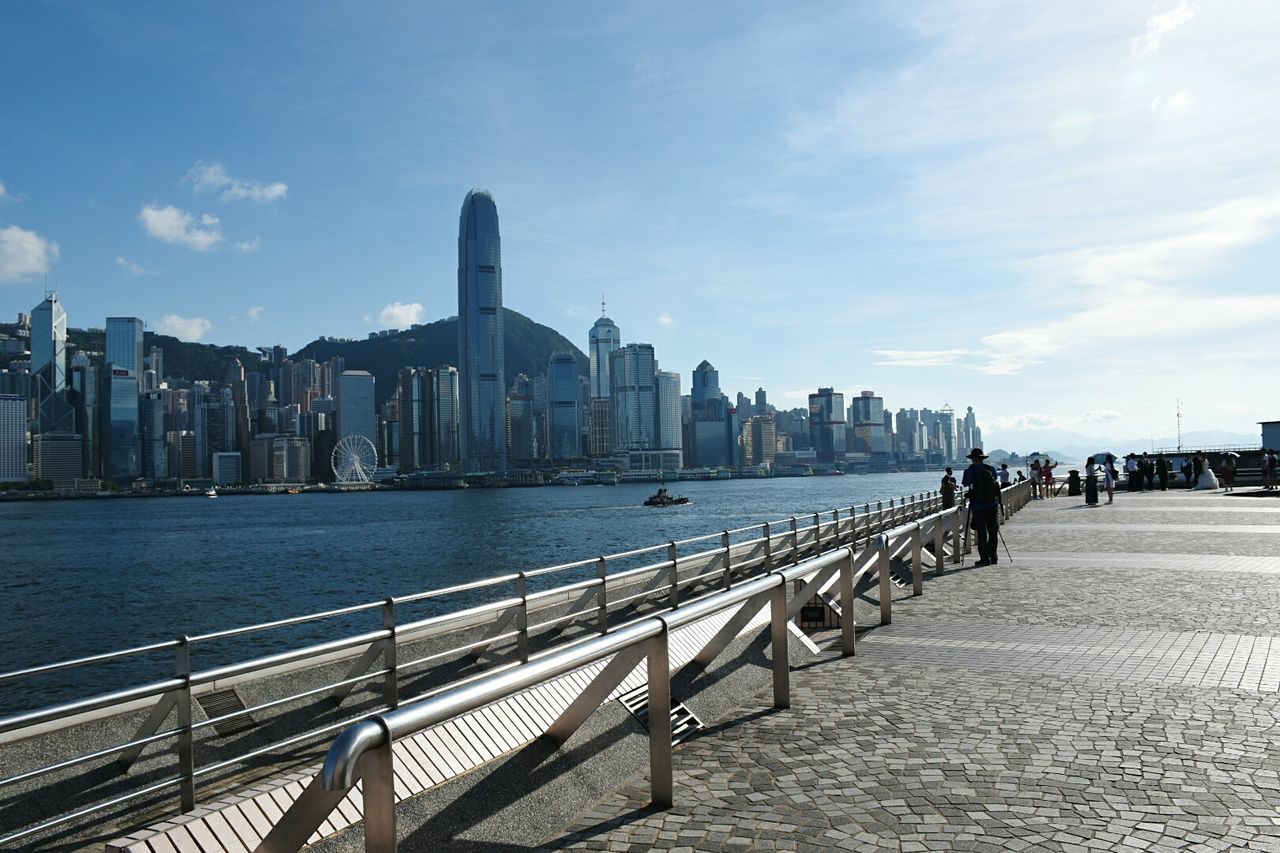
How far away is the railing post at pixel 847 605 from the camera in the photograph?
8.53m

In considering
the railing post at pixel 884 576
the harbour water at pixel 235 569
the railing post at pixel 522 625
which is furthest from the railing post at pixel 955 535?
the harbour water at pixel 235 569

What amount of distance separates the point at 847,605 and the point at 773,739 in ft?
9.24

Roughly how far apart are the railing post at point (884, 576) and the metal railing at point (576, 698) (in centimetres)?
123

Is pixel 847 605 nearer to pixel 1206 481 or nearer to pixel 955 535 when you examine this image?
pixel 955 535

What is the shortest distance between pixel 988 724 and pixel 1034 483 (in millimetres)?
42700

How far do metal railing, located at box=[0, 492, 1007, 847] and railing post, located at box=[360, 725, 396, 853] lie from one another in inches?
10.8

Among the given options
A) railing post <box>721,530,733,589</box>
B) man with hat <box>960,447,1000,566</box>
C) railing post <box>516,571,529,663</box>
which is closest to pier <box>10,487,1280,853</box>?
railing post <box>516,571,529,663</box>

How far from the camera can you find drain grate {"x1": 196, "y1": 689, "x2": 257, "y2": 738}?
7.48m

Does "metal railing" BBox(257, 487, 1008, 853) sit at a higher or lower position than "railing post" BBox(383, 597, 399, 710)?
higher

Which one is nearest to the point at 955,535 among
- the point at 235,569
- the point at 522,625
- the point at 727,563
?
the point at 727,563

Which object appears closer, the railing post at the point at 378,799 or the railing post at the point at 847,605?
the railing post at the point at 378,799

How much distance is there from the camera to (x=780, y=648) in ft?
21.8

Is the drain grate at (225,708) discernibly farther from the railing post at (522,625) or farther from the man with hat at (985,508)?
the man with hat at (985,508)

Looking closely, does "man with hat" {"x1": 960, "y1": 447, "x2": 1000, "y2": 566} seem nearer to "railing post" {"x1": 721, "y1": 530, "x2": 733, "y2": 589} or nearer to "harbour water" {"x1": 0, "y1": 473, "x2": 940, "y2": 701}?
"railing post" {"x1": 721, "y1": 530, "x2": 733, "y2": 589}
